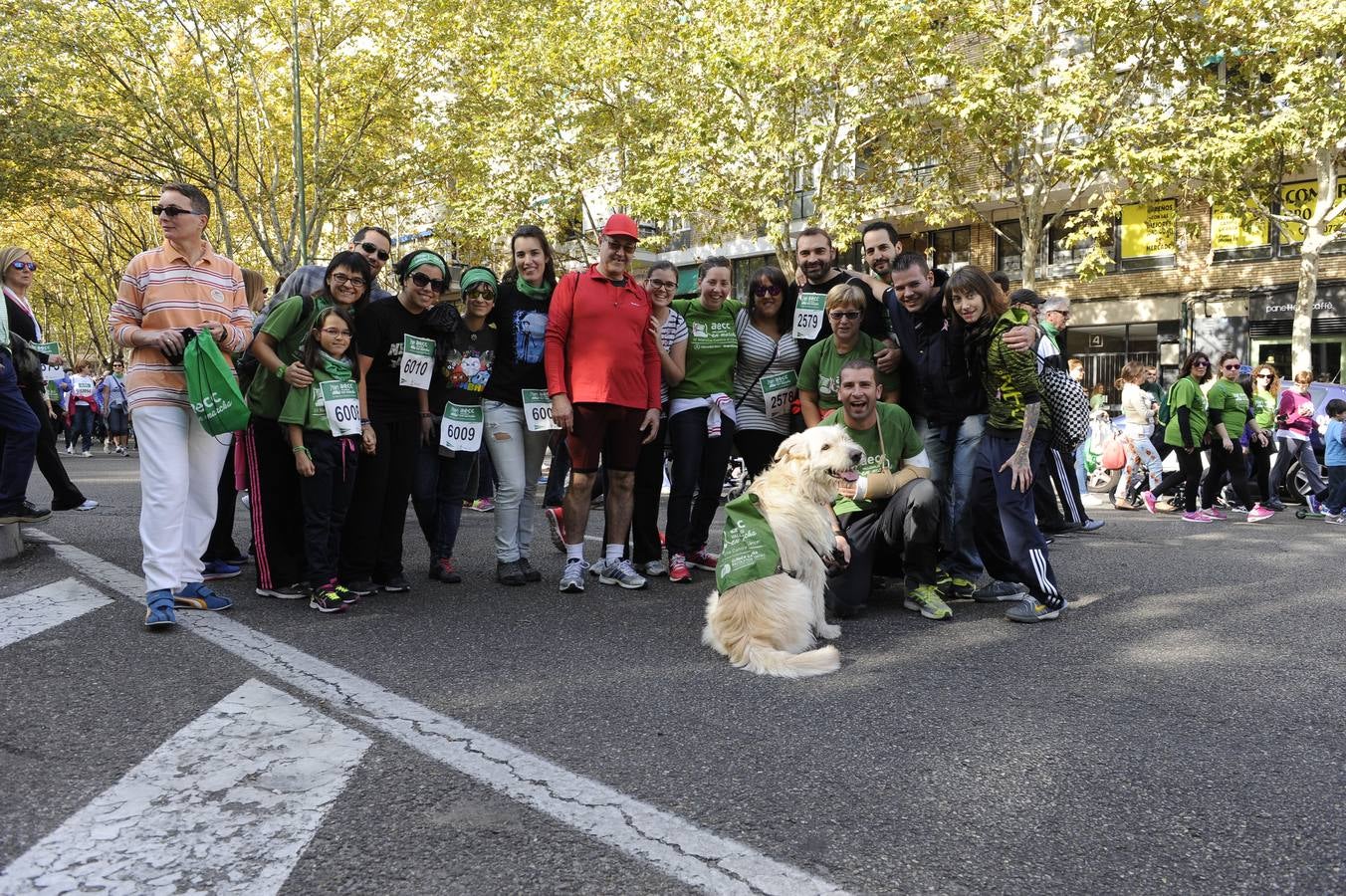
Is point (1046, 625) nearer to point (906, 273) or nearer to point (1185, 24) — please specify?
point (906, 273)

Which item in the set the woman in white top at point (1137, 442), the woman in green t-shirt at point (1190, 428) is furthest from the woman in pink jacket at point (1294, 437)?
the woman in green t-shirt at point (1190, 428)

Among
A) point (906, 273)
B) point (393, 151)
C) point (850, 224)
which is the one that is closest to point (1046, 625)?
point (906, 273)

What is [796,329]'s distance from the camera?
6.54 m

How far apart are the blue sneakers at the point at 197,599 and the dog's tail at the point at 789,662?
3071 mm

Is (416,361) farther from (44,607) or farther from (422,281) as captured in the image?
(44,607)

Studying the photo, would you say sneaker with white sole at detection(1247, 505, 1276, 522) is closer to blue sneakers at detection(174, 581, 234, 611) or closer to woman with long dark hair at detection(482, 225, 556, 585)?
woman with long dark hair at detection(482, 225, 556, 585)

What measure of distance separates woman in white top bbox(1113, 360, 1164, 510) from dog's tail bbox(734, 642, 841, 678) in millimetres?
9795

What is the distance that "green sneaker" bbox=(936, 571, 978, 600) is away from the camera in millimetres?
5977

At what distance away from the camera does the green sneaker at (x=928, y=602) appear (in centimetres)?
549

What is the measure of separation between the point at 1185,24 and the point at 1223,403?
39.9 ft

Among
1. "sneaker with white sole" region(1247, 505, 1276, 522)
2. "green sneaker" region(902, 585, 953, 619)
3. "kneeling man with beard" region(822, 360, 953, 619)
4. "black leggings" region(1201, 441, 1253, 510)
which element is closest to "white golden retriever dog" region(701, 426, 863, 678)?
"kneeling man with beard" region(822, 360, 953, 619)

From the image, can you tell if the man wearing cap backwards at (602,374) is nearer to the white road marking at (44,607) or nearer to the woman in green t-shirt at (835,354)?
the woman in green t-shirt at (835,354)

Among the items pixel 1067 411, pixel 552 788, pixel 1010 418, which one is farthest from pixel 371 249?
pixel 1067 411

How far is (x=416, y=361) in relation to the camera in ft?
19.7
